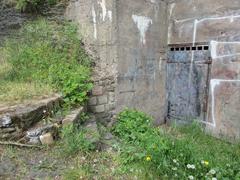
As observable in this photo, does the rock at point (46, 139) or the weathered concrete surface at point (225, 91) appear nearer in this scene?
the rock at point (46, 139)

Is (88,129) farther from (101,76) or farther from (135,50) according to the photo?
(135,50)

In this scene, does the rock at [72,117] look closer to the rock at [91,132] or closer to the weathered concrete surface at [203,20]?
the rock at [91,132]

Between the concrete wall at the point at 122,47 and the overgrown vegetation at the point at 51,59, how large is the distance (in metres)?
0.28

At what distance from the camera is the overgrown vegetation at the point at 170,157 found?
3219 millimetres

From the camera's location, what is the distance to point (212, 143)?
15.8 ft

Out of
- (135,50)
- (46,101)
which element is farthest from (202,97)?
(46,101)

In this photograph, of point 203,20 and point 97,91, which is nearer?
point 97,91

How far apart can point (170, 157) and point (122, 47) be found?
221 centimetres

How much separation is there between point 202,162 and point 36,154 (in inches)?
76.7

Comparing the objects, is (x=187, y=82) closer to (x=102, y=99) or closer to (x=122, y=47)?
(x=122, y=47)

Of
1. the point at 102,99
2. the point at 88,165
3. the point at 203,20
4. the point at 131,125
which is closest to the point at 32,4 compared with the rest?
the point at 102,99

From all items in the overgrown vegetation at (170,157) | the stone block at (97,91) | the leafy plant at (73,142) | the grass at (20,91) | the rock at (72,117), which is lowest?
the overgrown vegetation at (170,157)

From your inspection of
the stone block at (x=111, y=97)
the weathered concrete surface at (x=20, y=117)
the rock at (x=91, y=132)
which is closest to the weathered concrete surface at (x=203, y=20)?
the stone block at (x=111, y=97)

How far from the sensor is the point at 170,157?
3451 mm
